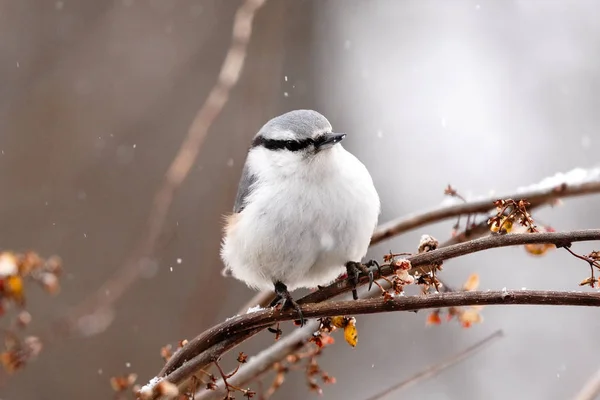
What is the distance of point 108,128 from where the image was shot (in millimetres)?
5926

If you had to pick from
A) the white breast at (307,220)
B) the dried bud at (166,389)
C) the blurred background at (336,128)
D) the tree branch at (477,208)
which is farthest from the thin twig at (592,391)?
the blurred background at (336,128)

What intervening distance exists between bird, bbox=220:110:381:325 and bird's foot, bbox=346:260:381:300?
0.05 feet

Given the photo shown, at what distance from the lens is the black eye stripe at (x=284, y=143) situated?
243cm

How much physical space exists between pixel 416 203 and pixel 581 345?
201cm

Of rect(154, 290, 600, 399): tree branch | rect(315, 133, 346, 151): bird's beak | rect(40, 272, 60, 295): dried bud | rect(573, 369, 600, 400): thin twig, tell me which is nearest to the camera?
rect(154, 290, 600, 399): tree branch

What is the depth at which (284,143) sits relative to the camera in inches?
98.0

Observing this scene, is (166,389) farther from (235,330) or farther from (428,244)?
(428,244)

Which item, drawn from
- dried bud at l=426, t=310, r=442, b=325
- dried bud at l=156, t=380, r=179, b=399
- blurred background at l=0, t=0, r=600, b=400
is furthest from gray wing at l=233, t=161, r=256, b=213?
blurred background at l=0, t=0, r=600, b=400

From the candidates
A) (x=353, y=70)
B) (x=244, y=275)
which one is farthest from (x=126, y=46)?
(x=244, y=275)

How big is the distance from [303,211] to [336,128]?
4.22 m

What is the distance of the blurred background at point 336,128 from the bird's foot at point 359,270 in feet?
8.11

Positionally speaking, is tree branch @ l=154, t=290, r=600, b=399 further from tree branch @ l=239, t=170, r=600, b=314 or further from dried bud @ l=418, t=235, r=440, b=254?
tree branch @ l=239, t=170, r=600, b=314

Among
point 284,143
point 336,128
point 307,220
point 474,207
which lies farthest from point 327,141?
point 336,128

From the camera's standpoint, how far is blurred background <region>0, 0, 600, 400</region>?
5.54 metres
